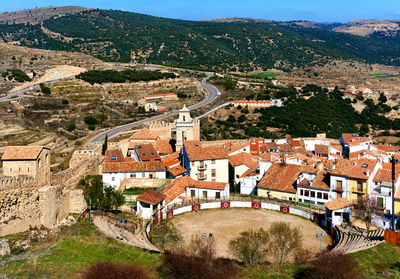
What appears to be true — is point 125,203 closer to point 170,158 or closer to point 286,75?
point 170,158

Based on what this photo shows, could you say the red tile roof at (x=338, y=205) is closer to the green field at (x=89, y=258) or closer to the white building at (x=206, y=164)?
the green field at (x=89, y=258)

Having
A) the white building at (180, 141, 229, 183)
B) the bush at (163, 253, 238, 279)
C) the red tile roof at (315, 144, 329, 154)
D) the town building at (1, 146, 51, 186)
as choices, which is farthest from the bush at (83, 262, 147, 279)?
the red tile roof at (315, 144, 329, 154)

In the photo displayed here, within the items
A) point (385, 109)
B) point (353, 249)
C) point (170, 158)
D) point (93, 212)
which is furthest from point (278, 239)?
point (385, 109)

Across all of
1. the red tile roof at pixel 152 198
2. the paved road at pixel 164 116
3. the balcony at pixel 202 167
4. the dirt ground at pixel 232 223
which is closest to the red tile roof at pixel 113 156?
the balcony at pixel 202 167

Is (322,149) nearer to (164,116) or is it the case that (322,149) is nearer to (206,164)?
(206,164)

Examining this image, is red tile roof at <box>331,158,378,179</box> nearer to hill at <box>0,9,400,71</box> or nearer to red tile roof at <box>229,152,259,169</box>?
red tile roof at <box>229,152,259,169</box>

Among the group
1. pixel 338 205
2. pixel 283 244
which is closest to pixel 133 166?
pixel 338 205
